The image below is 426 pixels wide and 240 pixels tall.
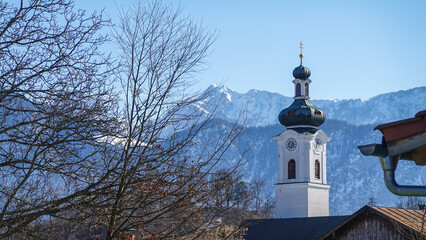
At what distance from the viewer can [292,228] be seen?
4425 cm

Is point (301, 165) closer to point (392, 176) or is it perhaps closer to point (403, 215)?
point (403, 215)

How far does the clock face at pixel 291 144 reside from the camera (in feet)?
170

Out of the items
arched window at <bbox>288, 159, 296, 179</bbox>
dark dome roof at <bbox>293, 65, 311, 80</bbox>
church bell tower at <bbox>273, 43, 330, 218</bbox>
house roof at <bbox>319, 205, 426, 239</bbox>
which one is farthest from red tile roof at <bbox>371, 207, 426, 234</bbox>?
dark dome roof at <bbox>293, 65, 311, 80</bbox>

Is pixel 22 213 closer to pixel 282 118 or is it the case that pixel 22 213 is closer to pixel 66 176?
pixel 66 176

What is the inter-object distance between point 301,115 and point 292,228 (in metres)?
11.3

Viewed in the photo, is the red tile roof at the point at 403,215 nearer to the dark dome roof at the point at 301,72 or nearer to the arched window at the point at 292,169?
the arched window at the point at 292,169

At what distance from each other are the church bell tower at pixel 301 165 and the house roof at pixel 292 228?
592 centimetres

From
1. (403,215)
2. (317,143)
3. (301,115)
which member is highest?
(301,115)

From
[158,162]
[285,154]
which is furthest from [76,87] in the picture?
[285,154]

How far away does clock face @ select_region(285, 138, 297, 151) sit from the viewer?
A: 51844 millimetres

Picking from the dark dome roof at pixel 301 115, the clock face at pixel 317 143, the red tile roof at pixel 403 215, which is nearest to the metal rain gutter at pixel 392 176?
the red tile roof at pixel 403 215

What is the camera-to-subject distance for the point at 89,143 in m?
8.17

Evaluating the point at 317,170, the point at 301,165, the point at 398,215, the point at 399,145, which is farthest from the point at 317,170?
the point at 399,145

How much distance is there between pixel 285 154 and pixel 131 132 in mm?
44343
